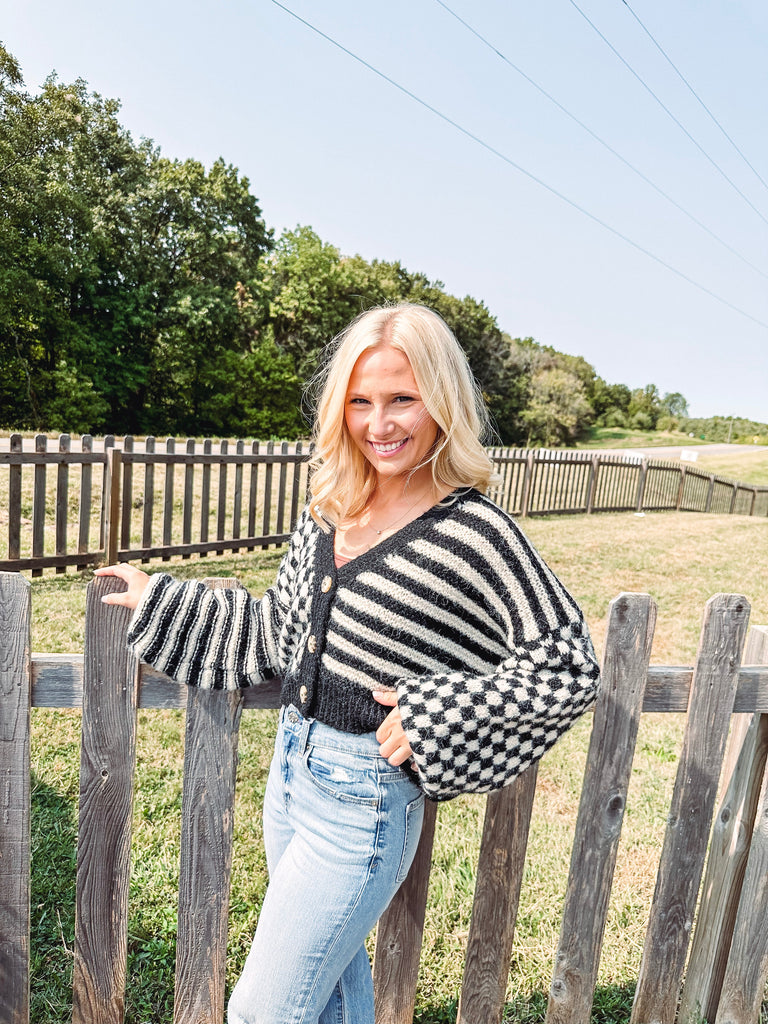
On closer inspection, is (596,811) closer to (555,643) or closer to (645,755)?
(555,643)

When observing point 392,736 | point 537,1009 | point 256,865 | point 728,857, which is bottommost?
point 256,865

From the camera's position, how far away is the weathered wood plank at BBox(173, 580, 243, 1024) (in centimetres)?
167

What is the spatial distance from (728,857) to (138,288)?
27850 millimetres

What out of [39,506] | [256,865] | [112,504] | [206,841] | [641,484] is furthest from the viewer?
[641,484]

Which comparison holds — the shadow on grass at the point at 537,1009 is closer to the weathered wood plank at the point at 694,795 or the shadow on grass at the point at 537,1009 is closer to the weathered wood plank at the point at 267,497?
the weathered wood plank at the point at 694,795

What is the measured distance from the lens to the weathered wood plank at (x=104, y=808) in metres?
1.59

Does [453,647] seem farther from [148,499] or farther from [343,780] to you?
[148,499]

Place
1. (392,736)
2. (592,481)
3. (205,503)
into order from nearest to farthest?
(392,736)
(205,503)
(592,481)

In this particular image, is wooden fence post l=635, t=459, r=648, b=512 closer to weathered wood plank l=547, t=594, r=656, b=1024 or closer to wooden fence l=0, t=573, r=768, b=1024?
wooden fence l=0, t=573, r=768, b=1024

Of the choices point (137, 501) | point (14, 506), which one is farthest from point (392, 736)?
point (137, 501)

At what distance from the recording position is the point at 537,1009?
2.19 metres

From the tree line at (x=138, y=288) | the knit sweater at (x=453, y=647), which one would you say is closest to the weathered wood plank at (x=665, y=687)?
the knit sweater at (x=453, y=647)

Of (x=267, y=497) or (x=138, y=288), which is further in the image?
(x=138, y=288)

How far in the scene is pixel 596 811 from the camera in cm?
183
